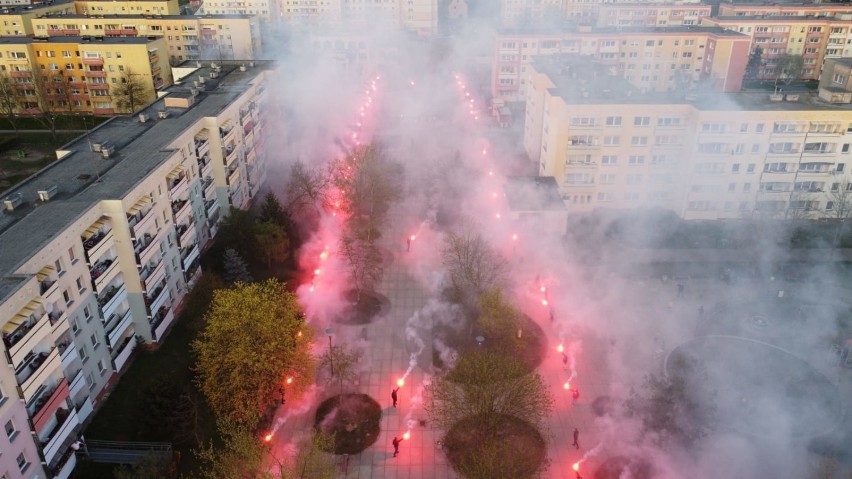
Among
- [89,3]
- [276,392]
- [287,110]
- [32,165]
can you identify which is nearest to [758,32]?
[287,110]

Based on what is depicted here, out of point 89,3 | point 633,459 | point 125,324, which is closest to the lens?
point 633,459

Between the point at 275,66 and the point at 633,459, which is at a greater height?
the point at 275,66

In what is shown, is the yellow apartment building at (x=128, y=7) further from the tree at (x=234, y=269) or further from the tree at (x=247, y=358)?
the tree at (x=247, y=358)

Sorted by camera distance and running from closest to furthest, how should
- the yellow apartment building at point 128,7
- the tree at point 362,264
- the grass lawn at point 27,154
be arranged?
1. the tree at point 362,264
2. the grass lawn at point 27,154
3. the yellow apartment building at point 128,7

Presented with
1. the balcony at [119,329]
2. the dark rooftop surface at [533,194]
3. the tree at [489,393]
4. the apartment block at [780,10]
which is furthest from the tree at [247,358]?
the apartment block at [780,10]

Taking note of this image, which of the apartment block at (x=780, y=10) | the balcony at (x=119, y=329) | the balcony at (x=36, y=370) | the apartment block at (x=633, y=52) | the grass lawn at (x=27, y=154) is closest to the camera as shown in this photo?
the balcony at (x=36, y=370)

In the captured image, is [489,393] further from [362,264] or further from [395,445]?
[362,264]

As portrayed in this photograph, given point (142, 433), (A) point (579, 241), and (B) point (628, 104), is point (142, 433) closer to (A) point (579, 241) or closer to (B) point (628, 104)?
(A) point (579, 241)
